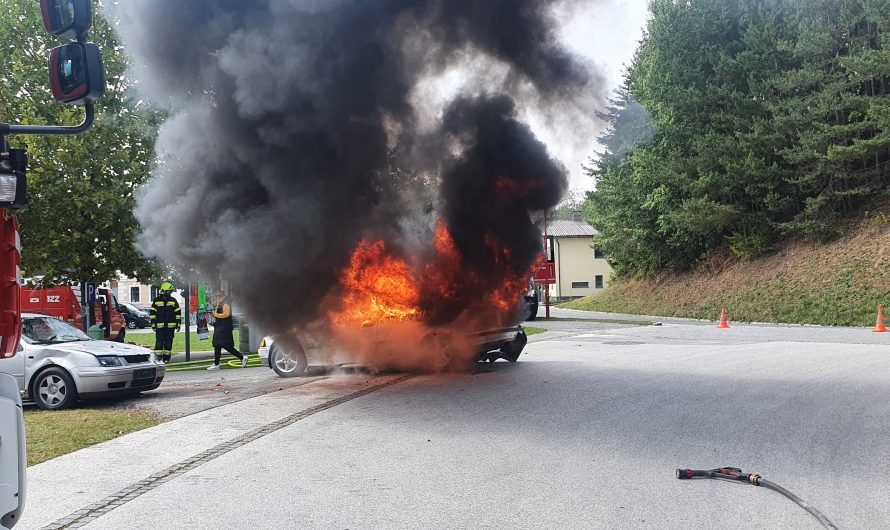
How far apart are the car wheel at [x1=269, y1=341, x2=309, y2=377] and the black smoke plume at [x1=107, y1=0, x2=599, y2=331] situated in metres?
1.32

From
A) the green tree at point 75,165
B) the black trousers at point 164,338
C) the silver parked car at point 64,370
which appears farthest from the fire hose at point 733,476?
the green tree at point 75,165

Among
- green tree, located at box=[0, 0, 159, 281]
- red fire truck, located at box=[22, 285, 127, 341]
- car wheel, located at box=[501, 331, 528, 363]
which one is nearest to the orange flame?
car wheel, located at box=[501, 331, 528, 363]

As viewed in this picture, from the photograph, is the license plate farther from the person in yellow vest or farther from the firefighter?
the firefighter

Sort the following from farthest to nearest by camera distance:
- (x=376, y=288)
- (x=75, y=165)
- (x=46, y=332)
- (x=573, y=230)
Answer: (x=573, y=230), (x=75, y=165), (x=376, y=288), (x=46, y=332)

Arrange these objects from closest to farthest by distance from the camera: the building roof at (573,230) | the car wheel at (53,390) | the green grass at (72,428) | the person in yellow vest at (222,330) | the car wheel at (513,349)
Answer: the green grass at (72,428) < the car wheel at (53,390) < the car wheel at (513,349) < the person in yellow vest at (222,330) < the building roof at (573,230)

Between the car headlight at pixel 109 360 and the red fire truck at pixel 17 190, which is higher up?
the red fire truck at pixel 17 190

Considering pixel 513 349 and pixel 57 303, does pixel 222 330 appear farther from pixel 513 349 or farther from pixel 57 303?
pixel 57 303

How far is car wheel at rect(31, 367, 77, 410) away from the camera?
33.3ft

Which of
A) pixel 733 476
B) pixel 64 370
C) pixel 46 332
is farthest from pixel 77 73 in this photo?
pixel 46 332

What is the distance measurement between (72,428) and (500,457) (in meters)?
5.15

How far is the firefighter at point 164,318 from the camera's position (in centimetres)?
1712

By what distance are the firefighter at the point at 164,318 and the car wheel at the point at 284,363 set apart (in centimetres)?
509

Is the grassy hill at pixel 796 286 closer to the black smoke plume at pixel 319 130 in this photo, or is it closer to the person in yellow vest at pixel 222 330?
the black smoke plume at pixel 319 130

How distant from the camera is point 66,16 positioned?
3867mm
